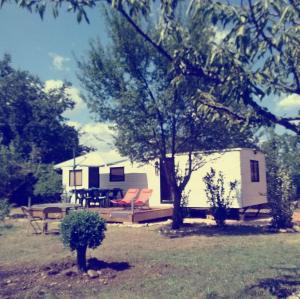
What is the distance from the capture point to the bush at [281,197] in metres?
13.4

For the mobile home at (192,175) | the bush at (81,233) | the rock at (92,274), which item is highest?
the mobile home at (192,175)

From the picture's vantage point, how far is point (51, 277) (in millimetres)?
7328

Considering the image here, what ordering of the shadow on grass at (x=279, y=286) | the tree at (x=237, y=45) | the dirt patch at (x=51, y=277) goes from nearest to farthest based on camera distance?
the tree at (x=237, y=45)
the shadow on grass at (x=279, y=286)
the dirt patch at (x=51, y=277)

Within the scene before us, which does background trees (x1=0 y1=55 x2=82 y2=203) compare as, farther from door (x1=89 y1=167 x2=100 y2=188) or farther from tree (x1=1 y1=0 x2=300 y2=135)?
A: tree (x1=1 y1=0 x2=300 y2=135)

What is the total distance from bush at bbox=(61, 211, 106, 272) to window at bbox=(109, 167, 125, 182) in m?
14.4

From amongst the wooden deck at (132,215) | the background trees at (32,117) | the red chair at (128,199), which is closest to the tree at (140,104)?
the wooden deck at (132,215)

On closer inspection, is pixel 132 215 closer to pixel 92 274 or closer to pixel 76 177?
pixel 92 274

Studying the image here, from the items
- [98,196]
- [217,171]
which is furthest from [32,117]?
[217,171]

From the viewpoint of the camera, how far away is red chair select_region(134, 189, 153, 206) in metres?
19.0

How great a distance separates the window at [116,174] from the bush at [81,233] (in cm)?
1437

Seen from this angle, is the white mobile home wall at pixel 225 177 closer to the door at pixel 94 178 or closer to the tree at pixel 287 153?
the door at pixel 94 178

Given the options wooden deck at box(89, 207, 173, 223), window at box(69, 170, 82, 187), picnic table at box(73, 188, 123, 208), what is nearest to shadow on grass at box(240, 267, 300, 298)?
wooden deck at box(89, 207, 173, 223)

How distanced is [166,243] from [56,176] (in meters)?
13.7

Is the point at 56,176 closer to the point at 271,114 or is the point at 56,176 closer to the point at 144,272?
the point at 144,272
